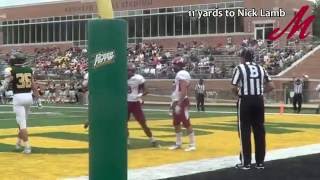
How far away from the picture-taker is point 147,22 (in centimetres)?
6012

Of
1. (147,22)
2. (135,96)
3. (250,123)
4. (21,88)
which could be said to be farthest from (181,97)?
(147,22)

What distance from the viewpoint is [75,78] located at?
47.6 metres

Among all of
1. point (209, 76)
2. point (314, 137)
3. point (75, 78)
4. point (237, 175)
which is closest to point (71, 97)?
point (75, 78)

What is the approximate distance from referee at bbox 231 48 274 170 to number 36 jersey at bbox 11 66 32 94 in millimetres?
3990

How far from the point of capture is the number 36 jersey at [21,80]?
1123 centimetres

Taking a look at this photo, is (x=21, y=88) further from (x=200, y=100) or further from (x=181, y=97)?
(x=200, y=100)

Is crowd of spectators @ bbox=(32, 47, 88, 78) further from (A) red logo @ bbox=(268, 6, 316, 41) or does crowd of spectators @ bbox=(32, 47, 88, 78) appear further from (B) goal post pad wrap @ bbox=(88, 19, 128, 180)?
(B) goal post pad wrap @ bbox=(88, 19, 128, 180)

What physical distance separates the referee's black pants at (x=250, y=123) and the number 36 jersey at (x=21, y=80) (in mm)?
4093

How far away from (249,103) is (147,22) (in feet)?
169

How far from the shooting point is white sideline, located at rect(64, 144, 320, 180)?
873 centimetres

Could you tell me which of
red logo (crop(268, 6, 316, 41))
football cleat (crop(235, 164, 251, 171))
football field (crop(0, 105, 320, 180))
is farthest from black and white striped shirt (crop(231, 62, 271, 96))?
red logo (crop(268, 6, 316, 41))

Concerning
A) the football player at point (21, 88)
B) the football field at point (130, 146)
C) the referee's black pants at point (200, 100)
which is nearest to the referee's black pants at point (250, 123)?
the football field at point (130, 146)
